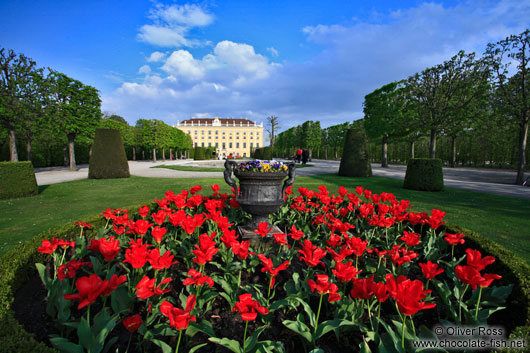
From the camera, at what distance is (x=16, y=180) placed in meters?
7.38

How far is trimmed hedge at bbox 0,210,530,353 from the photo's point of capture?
4.00ft

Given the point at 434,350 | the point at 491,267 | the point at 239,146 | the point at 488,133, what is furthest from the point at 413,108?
the point at 239,146

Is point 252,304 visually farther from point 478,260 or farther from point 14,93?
point 14,93

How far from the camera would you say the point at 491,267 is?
7.47 feet

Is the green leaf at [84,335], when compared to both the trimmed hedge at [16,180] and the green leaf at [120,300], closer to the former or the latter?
the green leaf at [120,300]

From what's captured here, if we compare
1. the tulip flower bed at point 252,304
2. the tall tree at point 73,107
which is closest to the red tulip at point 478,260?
the tulip flower bed at point 252,304

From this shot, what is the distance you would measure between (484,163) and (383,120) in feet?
40.8

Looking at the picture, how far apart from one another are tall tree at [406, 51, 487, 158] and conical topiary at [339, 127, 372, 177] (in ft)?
18.0

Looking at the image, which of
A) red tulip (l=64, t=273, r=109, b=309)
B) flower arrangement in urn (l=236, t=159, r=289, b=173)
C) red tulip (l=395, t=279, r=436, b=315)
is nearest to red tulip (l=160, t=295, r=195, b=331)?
red tulip (l=64, t=273, r=109, b=309)

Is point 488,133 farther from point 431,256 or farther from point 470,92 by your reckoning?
point 431,256

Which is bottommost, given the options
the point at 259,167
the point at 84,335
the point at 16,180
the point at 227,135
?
the point at 84,335

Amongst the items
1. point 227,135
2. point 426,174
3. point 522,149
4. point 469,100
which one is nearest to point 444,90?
point 469,100

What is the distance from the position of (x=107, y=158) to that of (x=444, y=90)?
20.9 metres

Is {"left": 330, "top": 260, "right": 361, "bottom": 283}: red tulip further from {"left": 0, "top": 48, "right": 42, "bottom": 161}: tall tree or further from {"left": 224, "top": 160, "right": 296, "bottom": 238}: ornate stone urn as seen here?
{"left": 0, "top": 48, "right": 42, "bottom": 161}: tall tree
